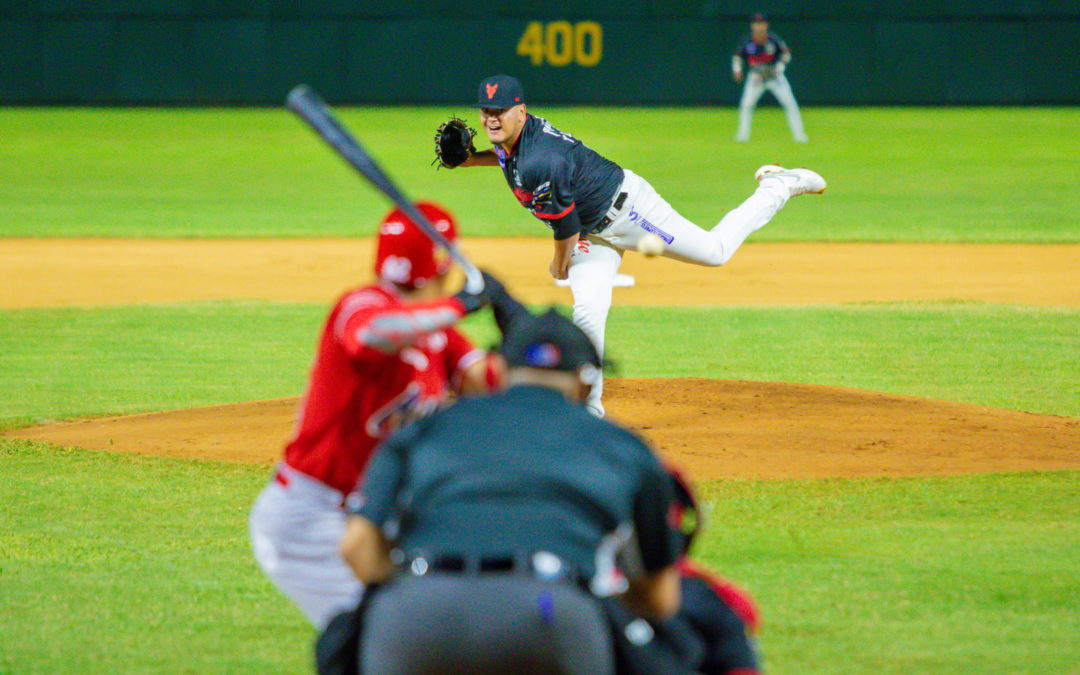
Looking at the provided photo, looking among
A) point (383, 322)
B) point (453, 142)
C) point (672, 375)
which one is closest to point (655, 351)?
point (672, 375)

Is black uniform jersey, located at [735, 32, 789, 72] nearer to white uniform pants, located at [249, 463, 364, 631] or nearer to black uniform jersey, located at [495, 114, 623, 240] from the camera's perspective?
black uniform jersey, located at [495, 114, 623, 240]

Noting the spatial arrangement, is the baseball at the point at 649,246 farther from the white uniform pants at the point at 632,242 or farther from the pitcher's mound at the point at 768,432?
the pitcher's mound at the point at 768,432

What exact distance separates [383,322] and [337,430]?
46 centimetres

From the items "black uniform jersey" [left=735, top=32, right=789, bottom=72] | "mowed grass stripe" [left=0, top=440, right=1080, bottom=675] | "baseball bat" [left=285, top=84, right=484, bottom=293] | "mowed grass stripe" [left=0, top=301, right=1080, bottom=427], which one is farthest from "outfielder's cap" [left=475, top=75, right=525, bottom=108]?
"black uniform jersey" [left=735, top=32, right=789, bottom=72]

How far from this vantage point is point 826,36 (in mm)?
32844

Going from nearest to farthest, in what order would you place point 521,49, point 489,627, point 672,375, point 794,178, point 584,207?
point 489,627
point 584,207
point 794,178
point 672,375
point 521,49

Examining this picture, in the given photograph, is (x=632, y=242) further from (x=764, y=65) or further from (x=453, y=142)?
(x=764, y=65)

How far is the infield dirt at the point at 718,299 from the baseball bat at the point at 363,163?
3.44 metres

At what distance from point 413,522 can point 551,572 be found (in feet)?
1.07

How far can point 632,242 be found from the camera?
8.30 meters

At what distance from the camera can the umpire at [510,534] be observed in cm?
274

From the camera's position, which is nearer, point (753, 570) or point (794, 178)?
point (753, 570)

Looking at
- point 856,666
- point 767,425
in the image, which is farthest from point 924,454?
point 856,666

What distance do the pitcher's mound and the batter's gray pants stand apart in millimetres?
4426
